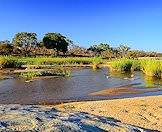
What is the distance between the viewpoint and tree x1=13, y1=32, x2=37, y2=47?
331ft

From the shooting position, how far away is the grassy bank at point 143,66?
3460cm

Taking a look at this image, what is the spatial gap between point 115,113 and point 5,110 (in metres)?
5.79

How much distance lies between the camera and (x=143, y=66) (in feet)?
137

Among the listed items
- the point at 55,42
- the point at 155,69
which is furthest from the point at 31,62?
the point at 55,42

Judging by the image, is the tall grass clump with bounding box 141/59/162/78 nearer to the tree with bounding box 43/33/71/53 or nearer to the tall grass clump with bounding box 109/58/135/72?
the tall grass clump with bounding box 109/58/135/72

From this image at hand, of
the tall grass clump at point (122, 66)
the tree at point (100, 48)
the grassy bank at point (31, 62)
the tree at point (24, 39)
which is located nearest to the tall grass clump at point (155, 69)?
the tall grass clump at point (122, 66)

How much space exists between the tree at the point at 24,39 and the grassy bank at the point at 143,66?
2332 inches

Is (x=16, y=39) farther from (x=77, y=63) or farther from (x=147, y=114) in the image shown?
(x=147, y=114)

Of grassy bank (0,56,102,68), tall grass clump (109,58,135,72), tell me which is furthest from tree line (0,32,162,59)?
tall grass clump (109,58,135,72)

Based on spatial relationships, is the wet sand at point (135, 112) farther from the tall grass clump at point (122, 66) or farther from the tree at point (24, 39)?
the tree at point (24, 39)

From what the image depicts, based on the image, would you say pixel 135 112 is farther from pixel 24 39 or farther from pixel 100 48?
pixel 100 48

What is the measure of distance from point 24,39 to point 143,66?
65530 mm

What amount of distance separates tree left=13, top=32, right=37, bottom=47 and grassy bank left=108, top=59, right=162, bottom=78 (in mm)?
59233

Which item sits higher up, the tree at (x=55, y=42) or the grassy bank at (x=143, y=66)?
the tree at (x=55, y=42)
